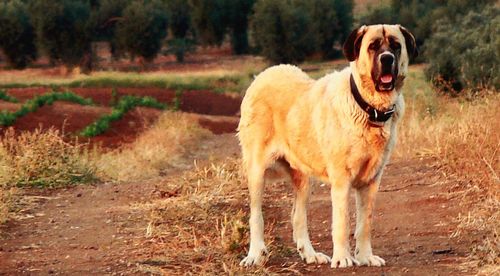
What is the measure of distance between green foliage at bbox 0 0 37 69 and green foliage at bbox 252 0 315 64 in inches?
538

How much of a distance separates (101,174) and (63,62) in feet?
150

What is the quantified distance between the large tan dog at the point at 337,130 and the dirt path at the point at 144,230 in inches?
10.9

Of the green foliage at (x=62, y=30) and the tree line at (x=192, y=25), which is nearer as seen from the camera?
the green foliage at (x=62, y=30)

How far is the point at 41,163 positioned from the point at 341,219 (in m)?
7.66

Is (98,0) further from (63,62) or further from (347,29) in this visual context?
(347,29)

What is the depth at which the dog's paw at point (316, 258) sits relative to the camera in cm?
796

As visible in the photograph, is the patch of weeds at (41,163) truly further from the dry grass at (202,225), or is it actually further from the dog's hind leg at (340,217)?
the dog's hind leg at (340,217)

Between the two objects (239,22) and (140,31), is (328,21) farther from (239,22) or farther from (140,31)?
(140,31)

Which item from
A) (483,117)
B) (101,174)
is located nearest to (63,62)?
(101,174)

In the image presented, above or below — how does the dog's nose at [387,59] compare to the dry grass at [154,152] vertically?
above

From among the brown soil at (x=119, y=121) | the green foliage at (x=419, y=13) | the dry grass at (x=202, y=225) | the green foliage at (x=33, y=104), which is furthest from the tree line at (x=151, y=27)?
the dry grass at (x=202, y=225)

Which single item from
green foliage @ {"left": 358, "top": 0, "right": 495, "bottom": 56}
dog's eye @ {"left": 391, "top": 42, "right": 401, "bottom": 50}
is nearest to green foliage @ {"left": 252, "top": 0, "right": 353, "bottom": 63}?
green foliage @ {"left": 358, "top": 0, "right": 495, "bottom": 56}

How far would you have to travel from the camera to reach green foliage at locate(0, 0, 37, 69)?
62122 mm

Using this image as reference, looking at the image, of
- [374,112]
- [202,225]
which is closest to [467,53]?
[202,225]
